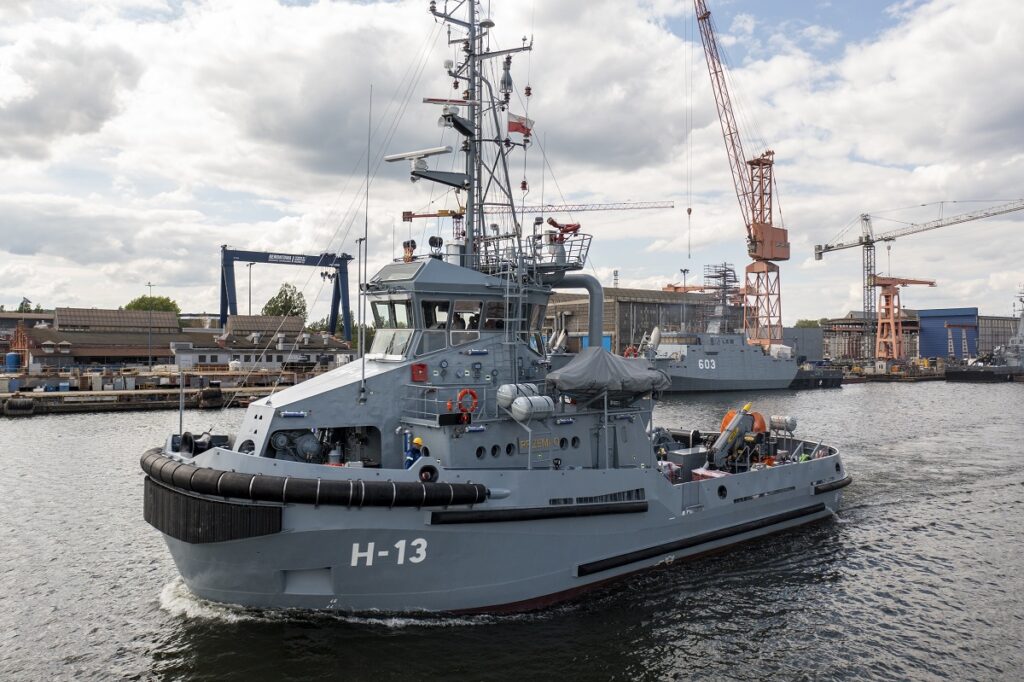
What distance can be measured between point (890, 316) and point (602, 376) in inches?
3622

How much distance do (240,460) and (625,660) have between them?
252 inches

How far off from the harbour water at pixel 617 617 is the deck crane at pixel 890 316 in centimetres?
7738

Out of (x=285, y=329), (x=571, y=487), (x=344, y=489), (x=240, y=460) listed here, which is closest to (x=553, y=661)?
(x=571, y=487)

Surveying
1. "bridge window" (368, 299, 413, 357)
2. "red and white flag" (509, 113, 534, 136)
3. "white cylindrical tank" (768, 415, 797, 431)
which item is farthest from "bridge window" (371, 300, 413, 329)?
"white cylindrical tank" (768, 415, 797, 431)

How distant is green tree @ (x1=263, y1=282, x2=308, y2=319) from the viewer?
79562 mm

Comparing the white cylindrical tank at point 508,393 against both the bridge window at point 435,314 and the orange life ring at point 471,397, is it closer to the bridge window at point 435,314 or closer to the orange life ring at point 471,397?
the orange life ring at point 471,397

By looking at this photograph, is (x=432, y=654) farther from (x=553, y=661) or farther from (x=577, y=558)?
(x=577, y=558)

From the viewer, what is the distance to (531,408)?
10570 mm

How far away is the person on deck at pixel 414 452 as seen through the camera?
1034cm

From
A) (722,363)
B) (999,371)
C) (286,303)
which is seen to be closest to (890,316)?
(999,371)

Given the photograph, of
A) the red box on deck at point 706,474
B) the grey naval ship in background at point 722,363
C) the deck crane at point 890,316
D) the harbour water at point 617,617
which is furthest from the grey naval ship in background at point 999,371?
the red box on deck at point 706,474

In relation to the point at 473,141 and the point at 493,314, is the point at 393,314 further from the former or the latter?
the point at 473,141

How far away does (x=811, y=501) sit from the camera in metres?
16.1

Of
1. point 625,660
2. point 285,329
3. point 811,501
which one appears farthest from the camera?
point 285,329
